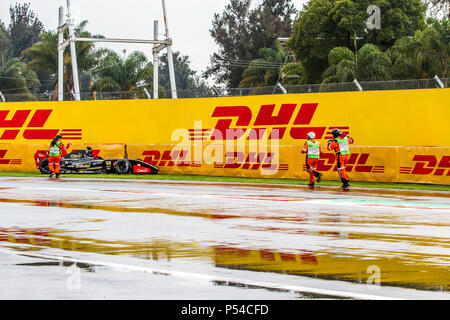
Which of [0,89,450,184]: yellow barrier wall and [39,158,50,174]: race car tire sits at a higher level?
[0,89,450,184]: yellow barrier wall

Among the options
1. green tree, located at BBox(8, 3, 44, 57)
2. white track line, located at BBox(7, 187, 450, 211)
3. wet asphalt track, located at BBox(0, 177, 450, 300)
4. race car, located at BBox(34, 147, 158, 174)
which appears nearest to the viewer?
wet asphalt track, located at BBox(0, 177, 450, 300)

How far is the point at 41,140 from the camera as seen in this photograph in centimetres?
3528

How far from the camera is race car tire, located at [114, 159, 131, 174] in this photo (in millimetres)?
30234

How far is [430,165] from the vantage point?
23.7 m

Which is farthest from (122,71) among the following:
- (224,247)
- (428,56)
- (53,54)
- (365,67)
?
(224,247)

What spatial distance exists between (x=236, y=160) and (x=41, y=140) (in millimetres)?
10946

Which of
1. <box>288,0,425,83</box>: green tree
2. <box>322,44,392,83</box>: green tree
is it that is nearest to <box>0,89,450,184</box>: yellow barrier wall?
<box>322,44,392,83</box>: green tree

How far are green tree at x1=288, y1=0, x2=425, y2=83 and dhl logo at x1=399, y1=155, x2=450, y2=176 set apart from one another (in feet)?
102

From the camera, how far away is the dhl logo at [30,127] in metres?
34.8

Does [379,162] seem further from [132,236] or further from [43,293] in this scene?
[43,293]

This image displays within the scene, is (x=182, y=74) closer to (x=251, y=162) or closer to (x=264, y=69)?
(x=264, y=69)

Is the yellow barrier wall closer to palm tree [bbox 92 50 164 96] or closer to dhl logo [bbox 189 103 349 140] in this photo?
dhl logo [bbox 189 103 349 140]

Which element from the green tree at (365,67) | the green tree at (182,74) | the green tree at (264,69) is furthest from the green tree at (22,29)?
the green tree at (365,67)
